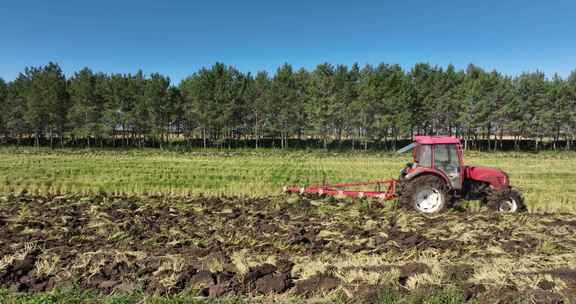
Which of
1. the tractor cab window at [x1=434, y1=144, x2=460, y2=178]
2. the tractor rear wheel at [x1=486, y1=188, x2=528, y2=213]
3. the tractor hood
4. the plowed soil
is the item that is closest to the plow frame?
the plowed soil

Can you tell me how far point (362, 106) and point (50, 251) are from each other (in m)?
43.6

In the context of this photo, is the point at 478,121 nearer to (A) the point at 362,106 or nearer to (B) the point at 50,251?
(A) the point at 362,106

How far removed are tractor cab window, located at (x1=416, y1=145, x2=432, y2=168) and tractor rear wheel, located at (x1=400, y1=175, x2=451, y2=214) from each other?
0.50 m

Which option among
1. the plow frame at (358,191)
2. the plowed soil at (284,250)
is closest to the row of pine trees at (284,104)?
the plow frame at (358,191)

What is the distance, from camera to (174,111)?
163 ft

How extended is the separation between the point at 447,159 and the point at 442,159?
0.14 meters

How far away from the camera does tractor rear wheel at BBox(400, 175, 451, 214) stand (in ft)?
31.8

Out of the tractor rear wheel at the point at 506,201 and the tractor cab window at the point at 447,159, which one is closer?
the tractor rear wheel at the point at 506,201

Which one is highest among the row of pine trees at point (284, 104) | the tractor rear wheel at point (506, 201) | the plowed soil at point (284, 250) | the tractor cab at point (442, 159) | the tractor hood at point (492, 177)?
the row of pine trees at point (284, 104)

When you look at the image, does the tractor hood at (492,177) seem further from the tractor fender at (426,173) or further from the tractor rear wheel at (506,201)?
the tractor fender at (426,173)

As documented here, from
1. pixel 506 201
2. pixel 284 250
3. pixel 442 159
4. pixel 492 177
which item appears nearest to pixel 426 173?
pixel 442 159

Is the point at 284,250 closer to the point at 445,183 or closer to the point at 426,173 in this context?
the point at 426,173

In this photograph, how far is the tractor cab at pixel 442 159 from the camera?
9.83 meters

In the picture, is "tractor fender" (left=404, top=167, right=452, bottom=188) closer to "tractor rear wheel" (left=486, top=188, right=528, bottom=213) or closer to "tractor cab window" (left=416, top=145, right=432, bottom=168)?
"tractor cab window" (left=416, top=145, right=432, bottom=168)
